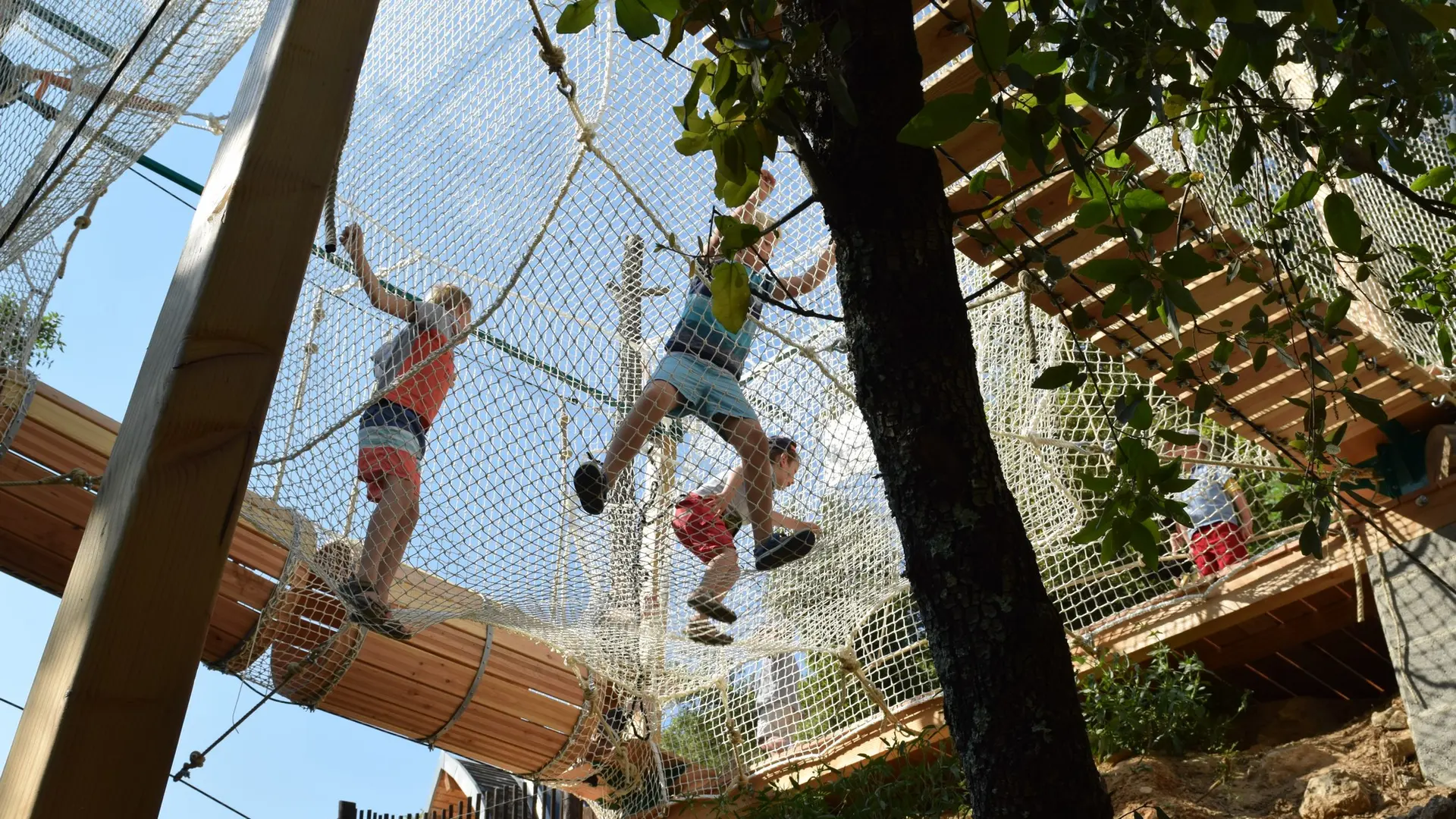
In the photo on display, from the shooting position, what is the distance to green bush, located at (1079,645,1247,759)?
3.12 meters

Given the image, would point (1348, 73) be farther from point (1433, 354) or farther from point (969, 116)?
point (1433, 354)

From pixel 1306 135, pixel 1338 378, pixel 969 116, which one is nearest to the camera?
pixel 969 116

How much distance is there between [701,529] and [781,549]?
230 millimetres

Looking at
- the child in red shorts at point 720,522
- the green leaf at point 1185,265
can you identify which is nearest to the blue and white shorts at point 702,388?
the child in red shorts at point 720,522

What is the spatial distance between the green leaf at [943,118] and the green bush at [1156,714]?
2611 millimetres

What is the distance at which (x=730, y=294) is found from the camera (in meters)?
1.05

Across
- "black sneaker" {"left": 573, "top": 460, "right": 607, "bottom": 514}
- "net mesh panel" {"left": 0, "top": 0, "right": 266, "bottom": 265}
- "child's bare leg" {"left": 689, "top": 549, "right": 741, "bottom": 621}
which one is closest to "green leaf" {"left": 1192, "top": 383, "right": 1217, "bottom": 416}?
"black sneaker" {"left": 573, "top": 460, "right": 607, "bottom": 514}

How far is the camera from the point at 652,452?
298 centimetres

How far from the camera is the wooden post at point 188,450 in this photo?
90cm

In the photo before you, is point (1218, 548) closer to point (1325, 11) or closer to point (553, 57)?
point (553, 57)

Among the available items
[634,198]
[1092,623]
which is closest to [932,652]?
[634,198]

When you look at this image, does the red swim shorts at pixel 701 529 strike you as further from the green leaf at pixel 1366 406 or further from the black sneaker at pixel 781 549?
the green leaf at pixel 1366 406

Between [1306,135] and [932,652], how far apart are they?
71cm

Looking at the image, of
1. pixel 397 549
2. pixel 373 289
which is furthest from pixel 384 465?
pixel 373 289
